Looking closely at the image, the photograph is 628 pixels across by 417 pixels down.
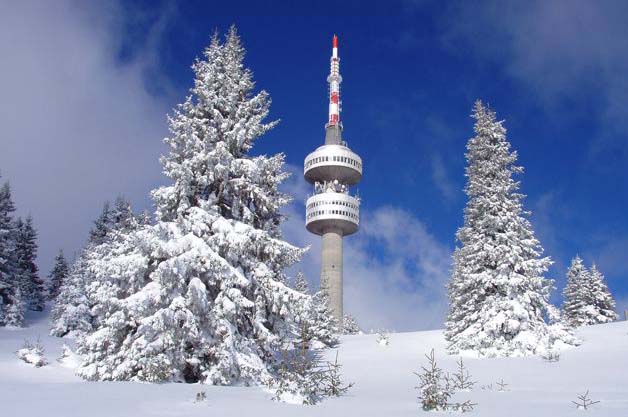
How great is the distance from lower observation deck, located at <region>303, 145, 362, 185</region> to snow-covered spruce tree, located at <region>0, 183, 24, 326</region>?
171 ft

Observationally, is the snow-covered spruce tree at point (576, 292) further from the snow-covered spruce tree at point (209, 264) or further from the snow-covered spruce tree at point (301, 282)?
the snow-covered spruce tree at point (209, 264)

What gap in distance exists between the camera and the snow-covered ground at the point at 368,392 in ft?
27.1

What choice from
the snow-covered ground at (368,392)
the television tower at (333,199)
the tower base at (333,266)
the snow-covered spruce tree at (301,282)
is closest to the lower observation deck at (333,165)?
the television tower at (333,199)

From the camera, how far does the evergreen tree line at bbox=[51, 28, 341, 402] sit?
16047mm

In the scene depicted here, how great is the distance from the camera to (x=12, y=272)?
5525 cm

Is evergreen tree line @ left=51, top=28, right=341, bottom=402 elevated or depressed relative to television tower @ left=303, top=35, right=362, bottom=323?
depressed

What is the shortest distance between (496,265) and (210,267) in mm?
17625

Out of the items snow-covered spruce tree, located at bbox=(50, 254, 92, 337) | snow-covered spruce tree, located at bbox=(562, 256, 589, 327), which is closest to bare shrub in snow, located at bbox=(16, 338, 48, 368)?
snow-covered spruce tree, located at bbox=(50, 254, 92, 337)

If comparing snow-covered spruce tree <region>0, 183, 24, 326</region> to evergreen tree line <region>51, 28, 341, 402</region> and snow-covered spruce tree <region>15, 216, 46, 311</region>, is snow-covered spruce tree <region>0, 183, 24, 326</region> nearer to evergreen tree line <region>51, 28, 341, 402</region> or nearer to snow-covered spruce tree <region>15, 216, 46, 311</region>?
snow-covered spruce tree <region>15, 216, 46, 311</region>

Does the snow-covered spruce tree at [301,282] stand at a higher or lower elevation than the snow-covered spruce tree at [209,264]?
higher

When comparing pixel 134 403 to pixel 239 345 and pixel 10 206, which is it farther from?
pixel 10 206

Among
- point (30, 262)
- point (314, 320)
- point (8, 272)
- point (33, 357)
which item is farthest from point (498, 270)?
point (30, 262)

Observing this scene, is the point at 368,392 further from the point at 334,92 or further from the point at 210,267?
the point at 334,92

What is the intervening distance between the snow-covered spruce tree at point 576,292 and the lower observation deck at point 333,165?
1894 inches
